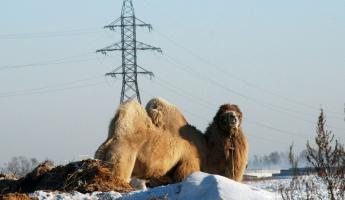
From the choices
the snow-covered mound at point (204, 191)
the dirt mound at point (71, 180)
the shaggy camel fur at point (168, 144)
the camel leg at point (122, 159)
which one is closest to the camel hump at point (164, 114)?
the shaggy camel fur at point (168, 144)

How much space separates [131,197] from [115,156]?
4879 mm

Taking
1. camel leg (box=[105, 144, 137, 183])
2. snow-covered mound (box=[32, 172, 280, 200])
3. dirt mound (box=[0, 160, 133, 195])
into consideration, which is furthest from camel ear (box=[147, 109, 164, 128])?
snow-covered mound (box=[32, 172, 280, 200])

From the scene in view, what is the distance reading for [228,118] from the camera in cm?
1709

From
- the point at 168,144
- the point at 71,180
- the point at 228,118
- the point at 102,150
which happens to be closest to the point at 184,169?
the point at 168,144

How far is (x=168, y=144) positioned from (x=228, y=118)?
1.56 meters

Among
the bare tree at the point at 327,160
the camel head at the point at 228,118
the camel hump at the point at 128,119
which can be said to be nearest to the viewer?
the bare tree at the point at 327,160

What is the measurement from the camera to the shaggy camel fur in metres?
15.3

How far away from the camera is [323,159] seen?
862cm

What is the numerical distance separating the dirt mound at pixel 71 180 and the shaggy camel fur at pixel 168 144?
1.29m

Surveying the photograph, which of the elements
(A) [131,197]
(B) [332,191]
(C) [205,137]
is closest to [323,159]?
(B) [332,191]

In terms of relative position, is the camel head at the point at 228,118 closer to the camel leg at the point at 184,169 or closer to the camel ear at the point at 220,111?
the camel ear at the point at 220,111

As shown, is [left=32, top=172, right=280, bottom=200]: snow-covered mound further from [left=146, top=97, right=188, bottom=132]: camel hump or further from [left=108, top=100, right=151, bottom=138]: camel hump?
[left=146, top=97, right=188, bottom=132]: camel hump

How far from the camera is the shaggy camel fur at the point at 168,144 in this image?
15312mm

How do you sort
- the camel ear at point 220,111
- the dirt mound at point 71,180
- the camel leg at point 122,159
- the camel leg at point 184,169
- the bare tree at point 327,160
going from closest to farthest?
the bare tree at point 327,160 → the dirt mound at point 71,180 → the camel leg at point 122,159 → the camel leg at point 184,169 → the camel ear at point 220,111
